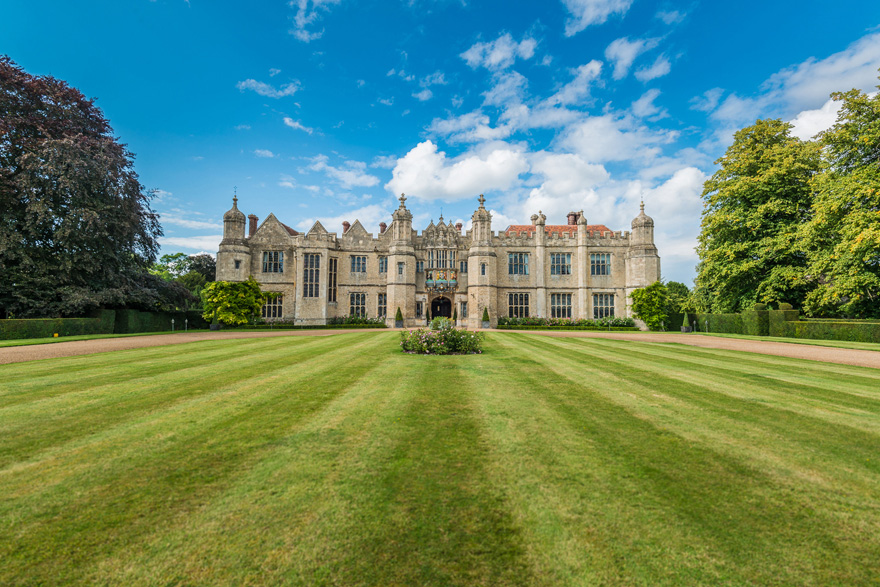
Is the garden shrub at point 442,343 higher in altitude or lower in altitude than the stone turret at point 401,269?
lower

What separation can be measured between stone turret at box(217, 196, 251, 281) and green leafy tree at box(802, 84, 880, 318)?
4147 centimetres

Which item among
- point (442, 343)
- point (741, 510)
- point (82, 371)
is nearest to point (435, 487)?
point (741, 510)

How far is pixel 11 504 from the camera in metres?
2.85

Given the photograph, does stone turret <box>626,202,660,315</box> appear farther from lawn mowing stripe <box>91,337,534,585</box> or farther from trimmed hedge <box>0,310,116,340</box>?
trimmed hedge <box>0,310,116,340</box>

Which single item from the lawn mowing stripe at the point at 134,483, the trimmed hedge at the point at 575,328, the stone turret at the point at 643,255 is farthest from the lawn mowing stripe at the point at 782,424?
the stone turret at the point at 643,255

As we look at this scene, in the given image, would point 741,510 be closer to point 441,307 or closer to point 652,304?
point 652,304

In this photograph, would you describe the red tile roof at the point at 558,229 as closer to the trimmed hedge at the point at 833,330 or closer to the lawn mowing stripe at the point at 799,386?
the trimmed hedge at the point at 833,330

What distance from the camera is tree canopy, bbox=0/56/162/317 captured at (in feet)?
67.4

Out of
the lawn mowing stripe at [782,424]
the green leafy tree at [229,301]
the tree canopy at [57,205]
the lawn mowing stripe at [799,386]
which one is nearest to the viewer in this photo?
the lawn mowing stripe at [782,424]

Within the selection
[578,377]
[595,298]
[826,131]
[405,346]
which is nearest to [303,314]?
[405,346]

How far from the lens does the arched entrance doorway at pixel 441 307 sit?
1572 inches

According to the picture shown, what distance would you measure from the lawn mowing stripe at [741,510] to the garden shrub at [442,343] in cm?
746

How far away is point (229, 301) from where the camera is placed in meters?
28.2

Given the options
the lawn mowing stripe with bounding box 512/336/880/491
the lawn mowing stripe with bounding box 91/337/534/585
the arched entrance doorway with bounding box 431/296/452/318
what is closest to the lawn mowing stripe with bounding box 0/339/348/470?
the lawn mowing stripe with bounding box 91/337/534/585
